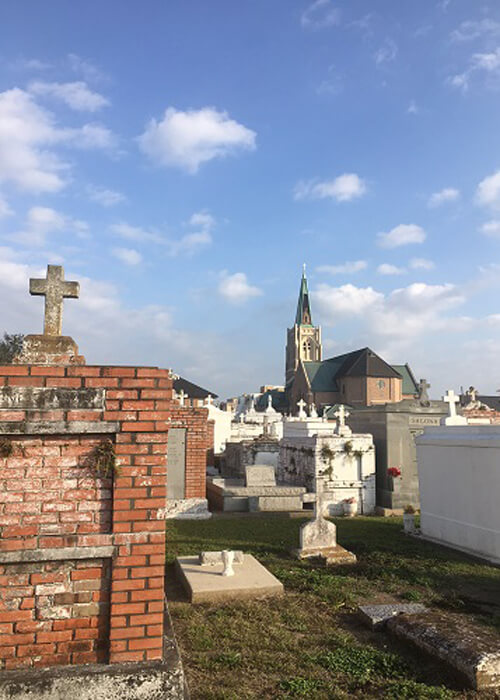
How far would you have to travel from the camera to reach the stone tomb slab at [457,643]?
390 centimetres

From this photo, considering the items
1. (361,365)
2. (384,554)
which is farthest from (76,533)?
(361,365)

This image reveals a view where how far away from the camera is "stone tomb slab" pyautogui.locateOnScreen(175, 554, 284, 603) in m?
6.02

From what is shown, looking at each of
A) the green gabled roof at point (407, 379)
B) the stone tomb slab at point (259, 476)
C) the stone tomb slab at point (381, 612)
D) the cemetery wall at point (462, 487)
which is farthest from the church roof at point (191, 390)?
the green gabled roof at point (407, 379)

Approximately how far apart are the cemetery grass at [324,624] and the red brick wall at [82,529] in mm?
1098

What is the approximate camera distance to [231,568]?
6.66 metres

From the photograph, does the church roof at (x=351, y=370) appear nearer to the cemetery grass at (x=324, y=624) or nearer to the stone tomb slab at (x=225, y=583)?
the cemetery grass at (x=324, y=624)

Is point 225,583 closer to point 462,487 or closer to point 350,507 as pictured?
point 462,487

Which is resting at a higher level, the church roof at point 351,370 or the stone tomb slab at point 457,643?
the church roof at point 351,370

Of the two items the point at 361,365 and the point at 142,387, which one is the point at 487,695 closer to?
the point at 142,387

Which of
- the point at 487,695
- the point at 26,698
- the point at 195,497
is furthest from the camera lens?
the point at 195,497

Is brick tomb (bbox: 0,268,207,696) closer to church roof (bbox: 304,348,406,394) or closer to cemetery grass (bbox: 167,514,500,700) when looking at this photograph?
cemetery grass (bbox: 167,514,500,700)

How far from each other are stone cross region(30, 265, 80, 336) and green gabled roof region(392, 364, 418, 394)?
213 feet

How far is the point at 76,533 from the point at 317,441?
34.8 ft

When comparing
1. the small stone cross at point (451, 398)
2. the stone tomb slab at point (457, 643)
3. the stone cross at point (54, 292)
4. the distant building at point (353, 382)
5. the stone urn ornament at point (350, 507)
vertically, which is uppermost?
the distant building at point (353, 382)
